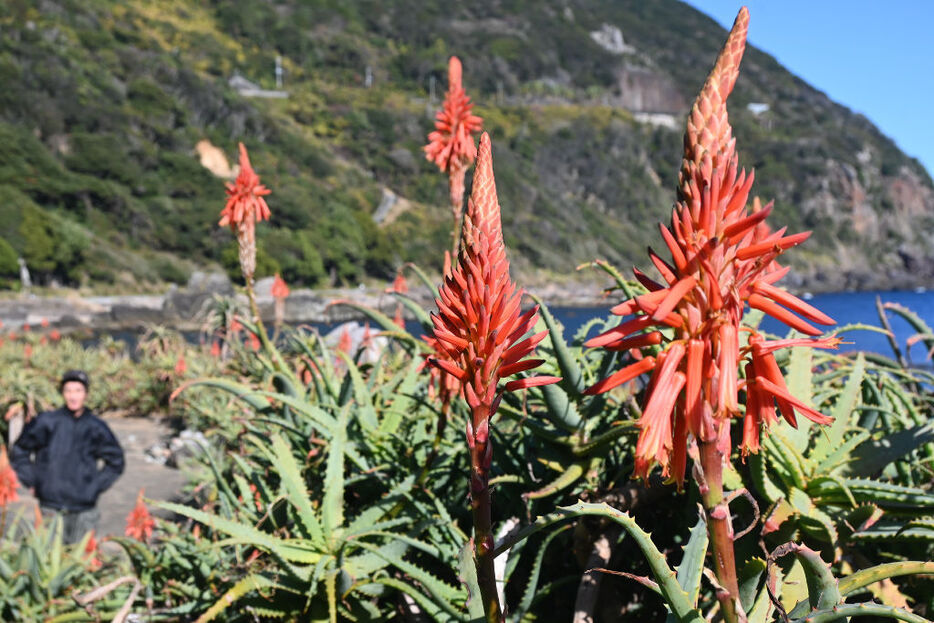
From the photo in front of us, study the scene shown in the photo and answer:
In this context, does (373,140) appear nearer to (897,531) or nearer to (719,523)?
(897,531)

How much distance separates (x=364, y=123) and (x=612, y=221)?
3587 centimetres

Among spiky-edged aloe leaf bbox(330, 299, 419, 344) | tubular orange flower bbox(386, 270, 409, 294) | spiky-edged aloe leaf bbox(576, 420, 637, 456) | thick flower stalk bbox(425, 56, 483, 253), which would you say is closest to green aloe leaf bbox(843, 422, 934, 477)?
spiky-edged aloe leaf bbox(576, 420, 637, 456)

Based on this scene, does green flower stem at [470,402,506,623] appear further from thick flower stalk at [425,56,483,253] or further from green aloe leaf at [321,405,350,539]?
thick flower stalk at [425,56,483,253]

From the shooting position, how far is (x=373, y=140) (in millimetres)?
76438

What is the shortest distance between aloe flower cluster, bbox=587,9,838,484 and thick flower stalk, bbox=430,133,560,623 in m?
0.18

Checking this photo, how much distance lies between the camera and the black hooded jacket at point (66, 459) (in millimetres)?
5512

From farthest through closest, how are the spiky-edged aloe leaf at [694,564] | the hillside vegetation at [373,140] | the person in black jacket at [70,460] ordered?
the hillside vegetation at [373,140] → the person in black jacket at [70,460] → the spiky-edged aloe leaf at [694,564]

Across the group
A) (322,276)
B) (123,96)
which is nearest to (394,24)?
(123,96)

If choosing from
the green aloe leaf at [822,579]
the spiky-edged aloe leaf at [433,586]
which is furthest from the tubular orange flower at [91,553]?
the green aloe leaf at [822,579]

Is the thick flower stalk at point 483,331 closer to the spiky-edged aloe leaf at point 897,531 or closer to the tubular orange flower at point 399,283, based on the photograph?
the spiky-edged aloe leaf at point 897,531

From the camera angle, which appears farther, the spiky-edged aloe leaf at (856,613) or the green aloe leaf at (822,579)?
the green aloe leaf at (822,579)

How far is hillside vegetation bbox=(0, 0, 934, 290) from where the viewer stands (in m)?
49.6

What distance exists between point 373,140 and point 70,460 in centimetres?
7400

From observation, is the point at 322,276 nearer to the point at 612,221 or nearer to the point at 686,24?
the point at 612,221
